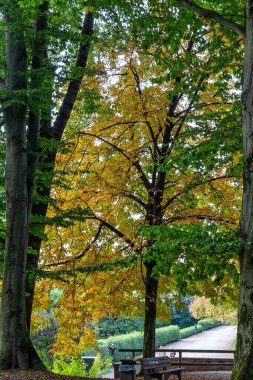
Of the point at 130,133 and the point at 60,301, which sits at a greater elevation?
the point at 130,133

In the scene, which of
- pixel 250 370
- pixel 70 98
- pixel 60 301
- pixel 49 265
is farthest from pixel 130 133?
pixel 250 370

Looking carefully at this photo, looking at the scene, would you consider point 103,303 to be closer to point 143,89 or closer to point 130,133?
point 130,133

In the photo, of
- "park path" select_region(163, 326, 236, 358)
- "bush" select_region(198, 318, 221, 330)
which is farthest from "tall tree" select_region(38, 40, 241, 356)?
"bush" select_region(198, 318, 221, 330)

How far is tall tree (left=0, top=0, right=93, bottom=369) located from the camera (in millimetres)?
6684

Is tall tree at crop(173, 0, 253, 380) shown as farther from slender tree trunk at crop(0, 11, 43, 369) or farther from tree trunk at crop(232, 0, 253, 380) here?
slender tree trunk at crop(0, 11, 43, 369)

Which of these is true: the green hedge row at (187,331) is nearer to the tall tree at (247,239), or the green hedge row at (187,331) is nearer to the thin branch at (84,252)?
the thin branch at (84,252)

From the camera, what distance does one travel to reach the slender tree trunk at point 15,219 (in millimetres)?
6664

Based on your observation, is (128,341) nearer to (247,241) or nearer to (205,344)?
(205,344)

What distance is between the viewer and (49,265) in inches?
432

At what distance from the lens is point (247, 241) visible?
4.99 metres

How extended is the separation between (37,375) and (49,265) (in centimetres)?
504

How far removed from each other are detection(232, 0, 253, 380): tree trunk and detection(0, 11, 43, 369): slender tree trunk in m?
3.30

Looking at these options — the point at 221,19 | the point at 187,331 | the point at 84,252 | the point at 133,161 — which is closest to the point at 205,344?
the point at 187,331

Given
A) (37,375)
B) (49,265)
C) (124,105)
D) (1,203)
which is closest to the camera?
(37,375)
